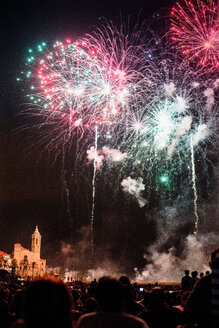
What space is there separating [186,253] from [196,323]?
260 feet

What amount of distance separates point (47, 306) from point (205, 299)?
2.22 metres

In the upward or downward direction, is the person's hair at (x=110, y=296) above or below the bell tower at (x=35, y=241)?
below

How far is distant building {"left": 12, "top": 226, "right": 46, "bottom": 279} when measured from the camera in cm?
13275

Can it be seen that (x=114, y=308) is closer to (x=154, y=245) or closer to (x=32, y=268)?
(x=154, y=245)

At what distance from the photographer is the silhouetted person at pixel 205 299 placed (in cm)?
458

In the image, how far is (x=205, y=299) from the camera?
4.76 m

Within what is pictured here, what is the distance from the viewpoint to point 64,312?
3324 millimetres

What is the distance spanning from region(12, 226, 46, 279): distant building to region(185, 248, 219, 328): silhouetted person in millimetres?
130182

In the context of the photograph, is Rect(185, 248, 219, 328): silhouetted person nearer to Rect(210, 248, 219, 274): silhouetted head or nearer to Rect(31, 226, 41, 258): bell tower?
Rect(210, 248, 219, 274): silhouetted head

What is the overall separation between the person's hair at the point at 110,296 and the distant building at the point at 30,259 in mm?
130694

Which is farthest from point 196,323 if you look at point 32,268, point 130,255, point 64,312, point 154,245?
point 32,268

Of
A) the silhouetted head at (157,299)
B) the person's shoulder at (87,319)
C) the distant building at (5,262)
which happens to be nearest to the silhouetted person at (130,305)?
the silhouetted head at (157,299)

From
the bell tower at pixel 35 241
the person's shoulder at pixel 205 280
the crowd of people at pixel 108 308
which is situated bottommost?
the crowd of people at pixel 108 308

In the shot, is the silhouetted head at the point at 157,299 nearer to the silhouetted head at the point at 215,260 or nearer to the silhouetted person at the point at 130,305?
the silhouetted person at the point at 130,305
